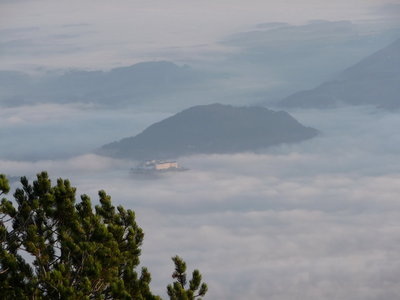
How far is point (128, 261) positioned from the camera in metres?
37.5

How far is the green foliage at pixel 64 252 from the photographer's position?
33312 millimetres

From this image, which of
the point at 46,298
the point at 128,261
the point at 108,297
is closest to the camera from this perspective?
the point at 46,298

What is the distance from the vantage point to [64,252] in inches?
1368

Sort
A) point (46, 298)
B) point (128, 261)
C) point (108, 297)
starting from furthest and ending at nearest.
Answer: point (128, 261)
point (108, 297)
point (46, 298)

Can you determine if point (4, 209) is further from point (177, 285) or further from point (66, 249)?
point (177, 285)

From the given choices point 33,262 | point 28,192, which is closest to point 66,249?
point 33,262

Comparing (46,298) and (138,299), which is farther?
(138,299)

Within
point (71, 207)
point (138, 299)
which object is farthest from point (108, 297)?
point (71, 207)

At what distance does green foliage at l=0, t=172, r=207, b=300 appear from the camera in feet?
109

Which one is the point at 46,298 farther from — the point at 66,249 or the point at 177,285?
the point at 177,285

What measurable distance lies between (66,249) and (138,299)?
9.58ft

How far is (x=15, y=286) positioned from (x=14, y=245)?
1.79m

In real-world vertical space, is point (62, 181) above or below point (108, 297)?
above

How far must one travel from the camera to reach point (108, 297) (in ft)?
115
